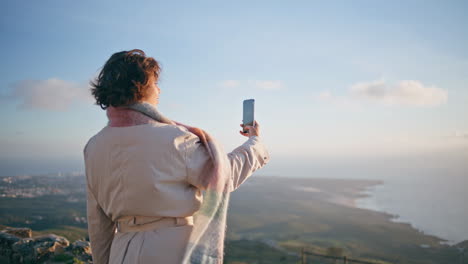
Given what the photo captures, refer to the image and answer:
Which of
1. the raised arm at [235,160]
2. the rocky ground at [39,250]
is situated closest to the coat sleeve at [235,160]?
the raised arm at [235,160]

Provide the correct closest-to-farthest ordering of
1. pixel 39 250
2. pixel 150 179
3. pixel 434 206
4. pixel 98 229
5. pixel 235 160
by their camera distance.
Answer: pixel 150 179 → pixel 235 160 → pixel 98 229 → pixel 39 250 → pixel 434 206

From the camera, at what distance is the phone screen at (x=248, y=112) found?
186cm

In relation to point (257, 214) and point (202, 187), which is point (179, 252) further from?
point (257, 214)

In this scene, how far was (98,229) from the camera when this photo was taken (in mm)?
1600

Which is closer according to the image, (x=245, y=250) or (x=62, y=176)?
(x=245, y=250)

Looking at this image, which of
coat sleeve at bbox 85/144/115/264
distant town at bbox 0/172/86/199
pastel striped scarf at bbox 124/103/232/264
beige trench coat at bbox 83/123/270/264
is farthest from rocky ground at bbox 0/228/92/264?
distant town at bbox 0/172/86/199

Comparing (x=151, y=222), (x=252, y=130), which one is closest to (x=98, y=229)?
(x=151, y=222)

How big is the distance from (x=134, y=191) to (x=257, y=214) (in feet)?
200

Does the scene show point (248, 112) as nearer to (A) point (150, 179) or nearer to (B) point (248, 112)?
(B) point (248, 112)

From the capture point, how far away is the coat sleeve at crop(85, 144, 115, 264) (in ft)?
5.12

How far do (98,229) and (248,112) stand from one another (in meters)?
1.07

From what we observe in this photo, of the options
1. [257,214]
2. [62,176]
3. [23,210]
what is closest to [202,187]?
[23,210]

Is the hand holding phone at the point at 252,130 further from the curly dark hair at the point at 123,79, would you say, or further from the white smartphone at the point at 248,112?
the curly dark hair at the point at 123,79

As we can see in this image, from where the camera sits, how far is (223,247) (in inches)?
57.4
